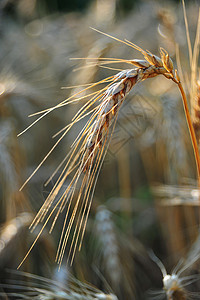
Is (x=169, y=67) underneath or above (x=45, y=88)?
underneath

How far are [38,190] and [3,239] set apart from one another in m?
0.35

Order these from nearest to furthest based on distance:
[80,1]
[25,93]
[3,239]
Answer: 1. [3,239]
2. [25,93]
3. [80,1]

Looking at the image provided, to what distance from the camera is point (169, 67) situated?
24.5 inches

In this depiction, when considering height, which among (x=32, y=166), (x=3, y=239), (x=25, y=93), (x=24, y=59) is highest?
(x=24, y=59)

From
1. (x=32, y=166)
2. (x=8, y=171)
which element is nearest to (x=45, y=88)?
(x=32, y=166)

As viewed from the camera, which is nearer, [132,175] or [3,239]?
[3,239]

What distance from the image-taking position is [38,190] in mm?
1481

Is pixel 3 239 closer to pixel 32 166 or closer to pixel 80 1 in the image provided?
pixel 32 166

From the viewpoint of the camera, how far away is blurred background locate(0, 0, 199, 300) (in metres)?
1.23

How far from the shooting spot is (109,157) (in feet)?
4.91

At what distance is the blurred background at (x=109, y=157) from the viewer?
1.23 m

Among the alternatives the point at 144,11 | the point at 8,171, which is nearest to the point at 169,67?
the point at 8,171

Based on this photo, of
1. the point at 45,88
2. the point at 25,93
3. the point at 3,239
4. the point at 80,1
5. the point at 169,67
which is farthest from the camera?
the point at 80,1

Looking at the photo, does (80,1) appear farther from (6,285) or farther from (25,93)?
(6,285)
